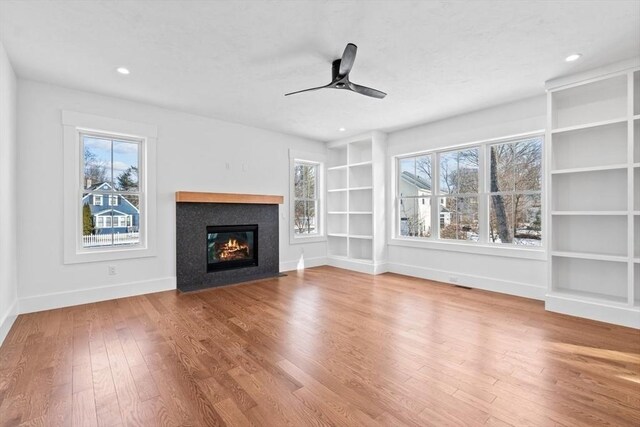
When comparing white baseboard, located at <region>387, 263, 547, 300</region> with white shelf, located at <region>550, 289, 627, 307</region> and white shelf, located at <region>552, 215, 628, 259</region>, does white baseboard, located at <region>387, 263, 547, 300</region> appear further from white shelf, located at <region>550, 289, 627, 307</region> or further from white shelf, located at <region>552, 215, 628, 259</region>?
white shelf, located at <region>552, 215, 628, 259</region>

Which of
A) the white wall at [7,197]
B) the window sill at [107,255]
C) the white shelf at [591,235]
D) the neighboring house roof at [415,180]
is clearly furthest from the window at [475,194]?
the white wall at [7,197]

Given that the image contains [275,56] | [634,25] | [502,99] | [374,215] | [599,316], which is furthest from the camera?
[374,215]

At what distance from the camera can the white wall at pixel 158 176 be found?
351 cm

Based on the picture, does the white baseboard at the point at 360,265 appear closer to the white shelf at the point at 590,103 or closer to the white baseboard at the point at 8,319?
the white shelf at the point at 590,103

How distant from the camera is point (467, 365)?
2.29 m

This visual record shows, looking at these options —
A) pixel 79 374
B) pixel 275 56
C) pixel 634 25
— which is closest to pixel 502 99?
pixel 634 25

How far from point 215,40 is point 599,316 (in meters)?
4.88

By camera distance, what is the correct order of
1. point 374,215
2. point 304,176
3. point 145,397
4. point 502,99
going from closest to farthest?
point 145,397 < point 502,99 < point 374,215 < point 304,176

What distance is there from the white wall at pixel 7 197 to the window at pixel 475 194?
548 centimetres

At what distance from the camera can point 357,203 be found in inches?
253

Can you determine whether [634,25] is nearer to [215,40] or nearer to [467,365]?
[467,365]

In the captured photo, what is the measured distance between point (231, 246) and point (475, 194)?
13.7 feet

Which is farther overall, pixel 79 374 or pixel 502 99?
pixel 502 99

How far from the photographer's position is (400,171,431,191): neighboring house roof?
542 cm
